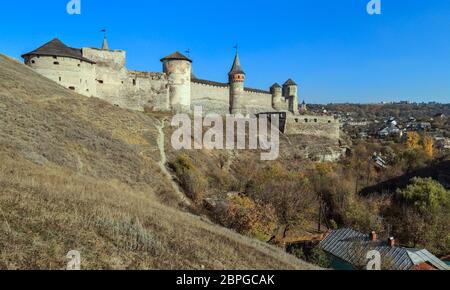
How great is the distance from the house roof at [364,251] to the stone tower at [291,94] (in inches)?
1666

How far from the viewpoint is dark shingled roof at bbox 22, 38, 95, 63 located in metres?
34.5

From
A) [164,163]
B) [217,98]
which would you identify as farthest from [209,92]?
[164,163]

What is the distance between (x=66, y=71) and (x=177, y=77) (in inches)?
497

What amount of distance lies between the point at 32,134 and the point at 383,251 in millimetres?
18884

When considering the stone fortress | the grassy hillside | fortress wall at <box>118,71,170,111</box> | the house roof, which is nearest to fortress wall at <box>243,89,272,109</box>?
the stone fortress

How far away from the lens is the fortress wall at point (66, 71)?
3462 cm

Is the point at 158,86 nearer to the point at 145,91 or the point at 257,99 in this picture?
the point at 145,91

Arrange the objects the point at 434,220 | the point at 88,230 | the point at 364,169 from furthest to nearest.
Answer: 1. the point at 364,169
2. the point at 434,220
3. the point at 88,230

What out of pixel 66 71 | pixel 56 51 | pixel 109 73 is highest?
pixel 56 51

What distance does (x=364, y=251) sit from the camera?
1966 centimetres

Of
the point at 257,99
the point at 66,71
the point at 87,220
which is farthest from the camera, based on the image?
the point at 257,99

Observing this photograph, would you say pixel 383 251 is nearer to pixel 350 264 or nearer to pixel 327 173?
pixel 350 264
